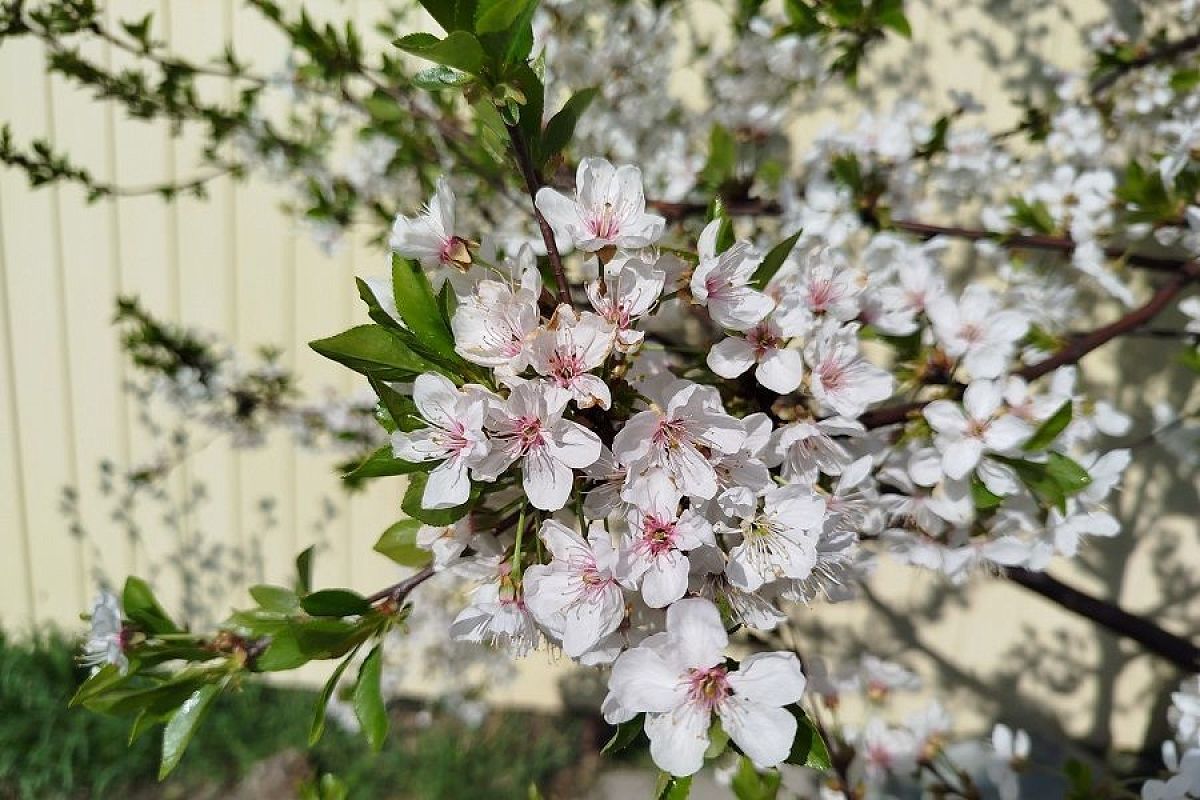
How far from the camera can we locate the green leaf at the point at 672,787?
2.03ft

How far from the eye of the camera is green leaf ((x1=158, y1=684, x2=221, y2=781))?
0.68 metres

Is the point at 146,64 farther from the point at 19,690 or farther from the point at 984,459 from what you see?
the point at 984,459

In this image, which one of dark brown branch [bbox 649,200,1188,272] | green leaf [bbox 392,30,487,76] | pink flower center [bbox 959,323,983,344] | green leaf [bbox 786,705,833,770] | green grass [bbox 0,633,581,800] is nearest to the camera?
green leaf [bbox 392,30,487,76]

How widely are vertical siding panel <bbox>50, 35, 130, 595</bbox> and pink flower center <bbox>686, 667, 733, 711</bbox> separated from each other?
7.96ft

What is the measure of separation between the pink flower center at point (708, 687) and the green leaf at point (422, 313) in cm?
30

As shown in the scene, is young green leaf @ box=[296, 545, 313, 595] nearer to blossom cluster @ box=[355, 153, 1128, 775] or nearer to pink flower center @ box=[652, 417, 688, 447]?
blossom cluster @ box=[355, 153, 1128, 775]

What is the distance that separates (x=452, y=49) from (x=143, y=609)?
23.3 inches

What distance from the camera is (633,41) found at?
1701 millimetres

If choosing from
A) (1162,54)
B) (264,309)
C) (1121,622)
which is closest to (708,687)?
(1121,622)

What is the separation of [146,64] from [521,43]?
2156 millimetres


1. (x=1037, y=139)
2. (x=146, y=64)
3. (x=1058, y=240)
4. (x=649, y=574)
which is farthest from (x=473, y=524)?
(x=146, y=64)

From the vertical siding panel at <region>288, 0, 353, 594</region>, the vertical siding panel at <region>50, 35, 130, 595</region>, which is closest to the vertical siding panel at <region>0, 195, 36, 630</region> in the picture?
the vertical siding panel at <region>50, 35, 130, 595</region>

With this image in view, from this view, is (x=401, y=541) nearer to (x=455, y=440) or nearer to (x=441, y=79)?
(x=455, y=440)

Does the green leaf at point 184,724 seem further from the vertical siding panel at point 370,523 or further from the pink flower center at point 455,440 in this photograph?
the vertical siding panel at point 370,523
